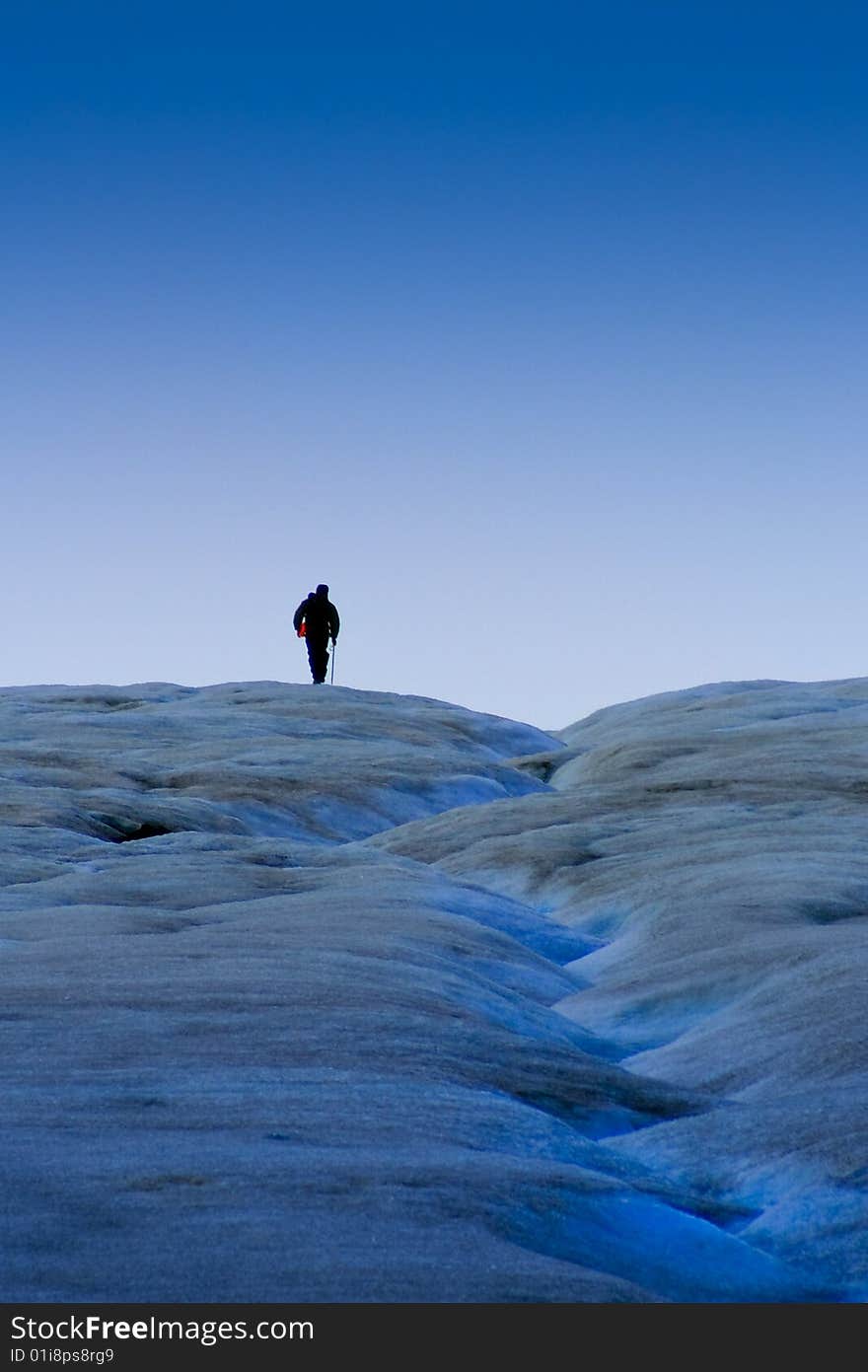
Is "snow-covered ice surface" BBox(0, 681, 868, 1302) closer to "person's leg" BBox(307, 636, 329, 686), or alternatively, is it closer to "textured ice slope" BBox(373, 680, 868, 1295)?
"textured ice slope" BBox(373, 680, 868, 1295)

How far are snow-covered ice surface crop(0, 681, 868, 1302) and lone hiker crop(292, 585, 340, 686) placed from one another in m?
18.4

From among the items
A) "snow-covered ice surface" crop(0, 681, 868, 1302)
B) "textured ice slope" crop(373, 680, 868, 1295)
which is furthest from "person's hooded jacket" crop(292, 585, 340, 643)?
"snow-covered ice surface" crop(0, 681, 868, 1302)

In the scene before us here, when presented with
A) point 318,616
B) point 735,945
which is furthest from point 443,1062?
point 318,616

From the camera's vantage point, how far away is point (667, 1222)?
4.42 meters

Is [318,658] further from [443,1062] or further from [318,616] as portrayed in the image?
[443,1062]

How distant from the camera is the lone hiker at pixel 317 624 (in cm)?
3225

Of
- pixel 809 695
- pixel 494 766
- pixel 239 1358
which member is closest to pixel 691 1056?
pixel 239 1358

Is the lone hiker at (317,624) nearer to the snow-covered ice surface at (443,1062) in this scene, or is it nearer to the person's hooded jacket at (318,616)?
the person's hooded jacket at (318,616)

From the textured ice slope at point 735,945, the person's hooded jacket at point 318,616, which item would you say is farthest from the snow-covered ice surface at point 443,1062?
the person's hooded jacket at point 318,616

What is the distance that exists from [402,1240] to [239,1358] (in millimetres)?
672

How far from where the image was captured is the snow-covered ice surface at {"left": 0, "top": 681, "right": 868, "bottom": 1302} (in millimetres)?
3812

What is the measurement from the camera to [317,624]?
32750 millimetres

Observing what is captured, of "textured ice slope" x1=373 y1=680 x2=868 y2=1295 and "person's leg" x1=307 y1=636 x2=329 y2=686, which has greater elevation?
"person's leg" x1=307 y1=636 x2=329 y2=686

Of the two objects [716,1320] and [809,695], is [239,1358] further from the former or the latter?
[809,695]
